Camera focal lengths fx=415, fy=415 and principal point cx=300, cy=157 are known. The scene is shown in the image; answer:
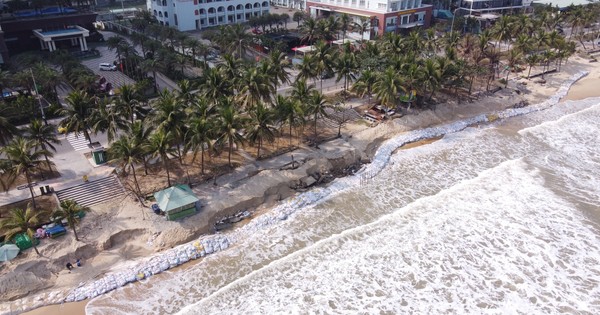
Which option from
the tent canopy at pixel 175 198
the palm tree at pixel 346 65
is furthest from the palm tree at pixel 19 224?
the palm tree at pixel 346 65

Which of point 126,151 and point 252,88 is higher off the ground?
point 252,88

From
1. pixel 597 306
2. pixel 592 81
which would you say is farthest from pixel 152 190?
pixel 592 81

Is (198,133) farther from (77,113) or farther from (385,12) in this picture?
(385,12)

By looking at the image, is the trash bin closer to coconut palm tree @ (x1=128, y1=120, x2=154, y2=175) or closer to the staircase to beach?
the staircase to beach

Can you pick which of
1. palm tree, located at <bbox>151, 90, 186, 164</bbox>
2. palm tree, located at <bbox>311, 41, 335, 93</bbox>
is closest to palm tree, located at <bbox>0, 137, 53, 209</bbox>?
palm tree, located at <bbox>151, 90, 186, 164</bbox>

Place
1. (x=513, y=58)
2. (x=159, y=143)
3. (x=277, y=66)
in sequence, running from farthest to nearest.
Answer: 1. (x=513, y=58)
2. (x=277, y=66)
3. (x=159, y=143)

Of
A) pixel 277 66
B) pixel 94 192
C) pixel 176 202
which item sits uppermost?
pixel 277 66

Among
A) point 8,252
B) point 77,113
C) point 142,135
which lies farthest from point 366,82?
point 8,252

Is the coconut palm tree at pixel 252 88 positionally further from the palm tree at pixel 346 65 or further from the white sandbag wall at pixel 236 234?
the palm tree at pixel 346 65
